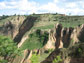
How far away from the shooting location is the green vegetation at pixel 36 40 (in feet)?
312

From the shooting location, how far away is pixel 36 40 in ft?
328

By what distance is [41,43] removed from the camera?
319 feet

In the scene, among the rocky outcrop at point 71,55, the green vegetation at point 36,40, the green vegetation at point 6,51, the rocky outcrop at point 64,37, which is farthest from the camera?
the rocky outcrop at point 64,37

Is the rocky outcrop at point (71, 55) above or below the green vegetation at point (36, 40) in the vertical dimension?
above

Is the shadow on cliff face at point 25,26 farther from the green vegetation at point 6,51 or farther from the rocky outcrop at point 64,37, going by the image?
the green vegetation at point 6,51

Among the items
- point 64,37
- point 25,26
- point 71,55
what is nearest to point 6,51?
point 71,55

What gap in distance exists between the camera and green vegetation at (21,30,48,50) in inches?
3745

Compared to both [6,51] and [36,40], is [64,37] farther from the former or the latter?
[6,51]

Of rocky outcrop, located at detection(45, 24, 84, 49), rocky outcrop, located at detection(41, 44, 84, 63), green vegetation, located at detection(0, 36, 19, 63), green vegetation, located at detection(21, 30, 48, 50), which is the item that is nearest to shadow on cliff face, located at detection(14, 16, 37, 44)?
green vegetation, located at detection(21, 30, 48, 50)

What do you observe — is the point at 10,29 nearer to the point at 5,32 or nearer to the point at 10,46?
the point at 5,32

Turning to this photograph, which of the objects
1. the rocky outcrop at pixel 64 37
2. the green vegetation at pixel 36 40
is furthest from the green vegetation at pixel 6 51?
the rocky outcrop at pixel 64 37

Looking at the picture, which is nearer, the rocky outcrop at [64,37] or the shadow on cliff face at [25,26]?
the rocky outcrop at [64,37]

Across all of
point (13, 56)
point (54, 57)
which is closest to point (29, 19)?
point (13, 56)

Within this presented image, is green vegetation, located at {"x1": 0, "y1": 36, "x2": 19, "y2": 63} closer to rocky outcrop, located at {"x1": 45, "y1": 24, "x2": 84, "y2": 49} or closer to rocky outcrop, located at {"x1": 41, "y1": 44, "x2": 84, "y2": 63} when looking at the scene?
rocky outcrop, located at {"x1": 41, "y1": 44, "x2": 84, "y2": 63}
